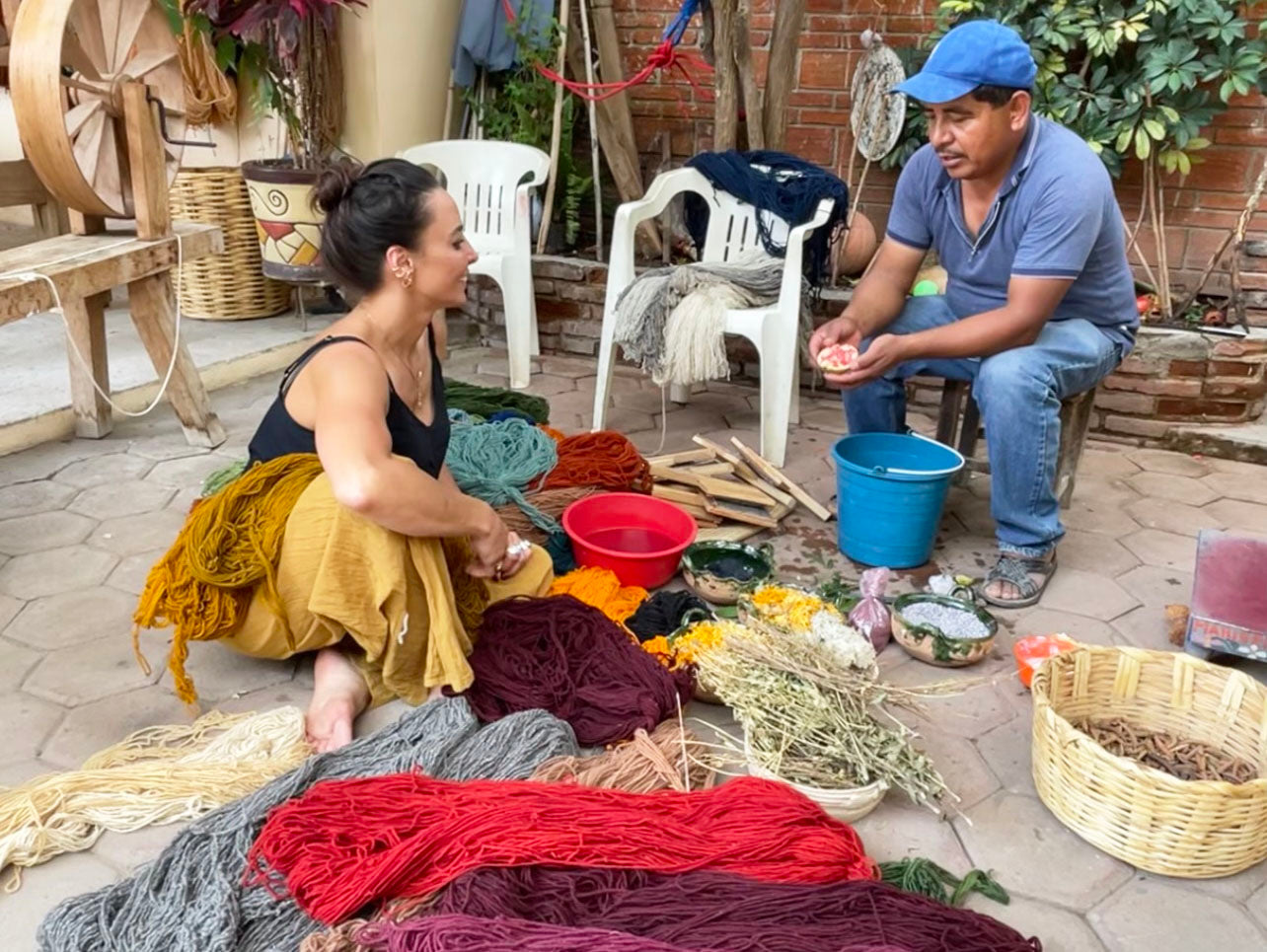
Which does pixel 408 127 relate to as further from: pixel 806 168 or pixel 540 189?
pixel 806 168

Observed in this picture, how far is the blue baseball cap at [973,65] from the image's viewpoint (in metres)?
2.63

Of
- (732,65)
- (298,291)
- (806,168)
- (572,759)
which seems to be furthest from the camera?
(298,291)

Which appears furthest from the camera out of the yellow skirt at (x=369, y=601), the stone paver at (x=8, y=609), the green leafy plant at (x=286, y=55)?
the green leafy plant at (x=286, y=55)

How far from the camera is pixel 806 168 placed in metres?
4.05

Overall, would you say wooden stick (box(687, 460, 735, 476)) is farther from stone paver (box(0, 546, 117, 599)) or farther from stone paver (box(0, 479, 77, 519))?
stone paver (box(0, 479, 77, 519))

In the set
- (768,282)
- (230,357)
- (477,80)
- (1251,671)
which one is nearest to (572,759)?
(1251,671)

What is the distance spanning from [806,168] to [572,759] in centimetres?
274

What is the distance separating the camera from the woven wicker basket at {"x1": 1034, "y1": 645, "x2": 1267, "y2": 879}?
183 centimetres

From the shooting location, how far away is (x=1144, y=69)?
4.08 metres

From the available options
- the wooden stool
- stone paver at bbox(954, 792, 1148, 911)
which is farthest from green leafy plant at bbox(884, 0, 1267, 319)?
stone paver at bbox(954, 792, 1148, 911)

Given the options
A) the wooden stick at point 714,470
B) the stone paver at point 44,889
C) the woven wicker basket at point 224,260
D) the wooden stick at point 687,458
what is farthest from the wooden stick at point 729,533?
the woven wicker basket at point 224,260

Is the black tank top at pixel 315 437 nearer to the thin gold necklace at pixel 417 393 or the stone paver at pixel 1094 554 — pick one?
the thin gold necklace at pixel 417 393

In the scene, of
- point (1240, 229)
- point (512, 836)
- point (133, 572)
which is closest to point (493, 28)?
point (133, 572)

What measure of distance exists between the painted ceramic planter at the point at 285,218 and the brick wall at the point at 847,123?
1672mm
